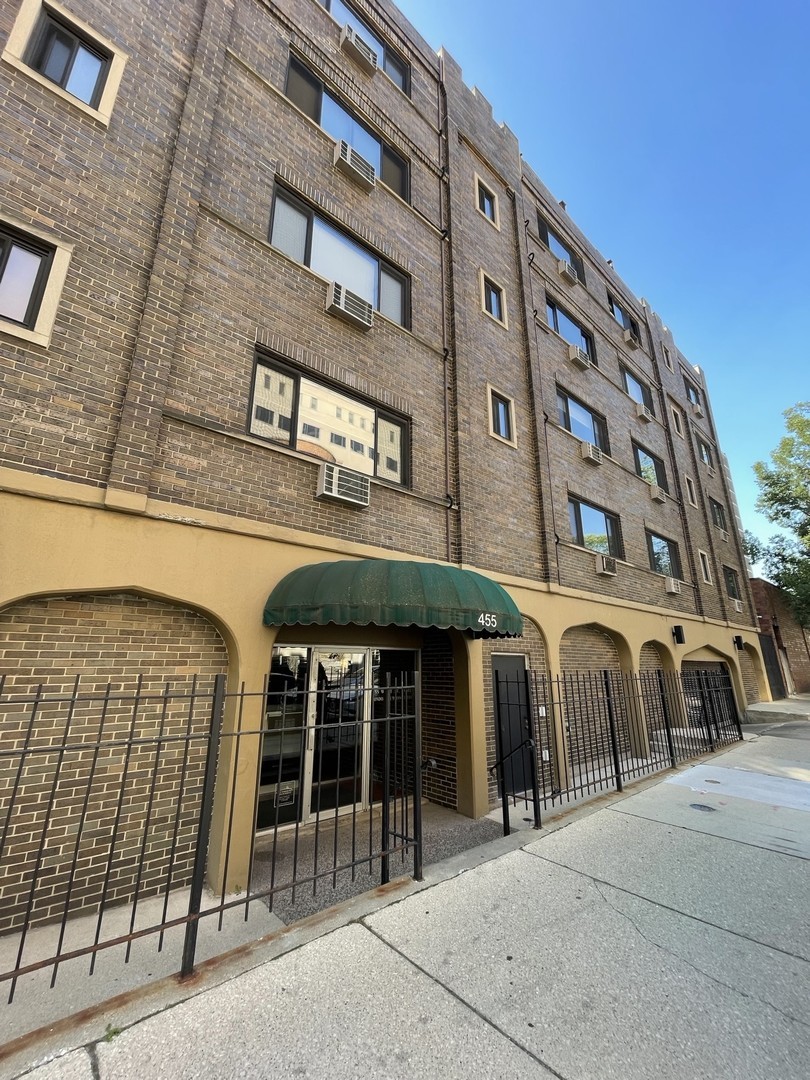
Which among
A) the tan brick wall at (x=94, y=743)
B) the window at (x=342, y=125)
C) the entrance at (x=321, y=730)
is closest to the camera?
the tan brick wall at (x=94, y=743)

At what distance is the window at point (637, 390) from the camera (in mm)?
16964

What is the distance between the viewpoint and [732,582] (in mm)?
20812

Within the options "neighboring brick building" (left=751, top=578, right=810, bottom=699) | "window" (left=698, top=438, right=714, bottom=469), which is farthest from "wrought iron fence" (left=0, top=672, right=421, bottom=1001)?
"neighboring brick building" (left=751, top=578, right=810, bottom=699)

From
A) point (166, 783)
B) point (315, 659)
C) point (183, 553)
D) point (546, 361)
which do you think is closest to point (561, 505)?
point (546, 361)

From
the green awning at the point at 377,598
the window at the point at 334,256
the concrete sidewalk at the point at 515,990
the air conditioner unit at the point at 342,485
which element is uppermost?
the window at the point at 334,256

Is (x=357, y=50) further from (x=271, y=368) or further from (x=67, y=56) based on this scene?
(x=271, y=368)

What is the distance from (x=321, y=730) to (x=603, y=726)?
7.51m

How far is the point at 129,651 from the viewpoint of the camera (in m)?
4.64

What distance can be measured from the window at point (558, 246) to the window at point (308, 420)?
1108 cm

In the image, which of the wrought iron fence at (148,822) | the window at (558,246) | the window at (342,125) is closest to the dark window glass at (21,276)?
the wrought iron fence at (148,822)

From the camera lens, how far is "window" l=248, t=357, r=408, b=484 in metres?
6.23

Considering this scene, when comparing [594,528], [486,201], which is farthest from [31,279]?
[594,528]

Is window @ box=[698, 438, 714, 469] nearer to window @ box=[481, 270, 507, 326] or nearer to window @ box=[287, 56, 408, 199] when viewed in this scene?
window @ box=[481, 270, 507, 326]

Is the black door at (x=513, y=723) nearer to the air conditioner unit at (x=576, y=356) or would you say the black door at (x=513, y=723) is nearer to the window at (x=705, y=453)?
the air conditioner unit at (x=576, y=356)
